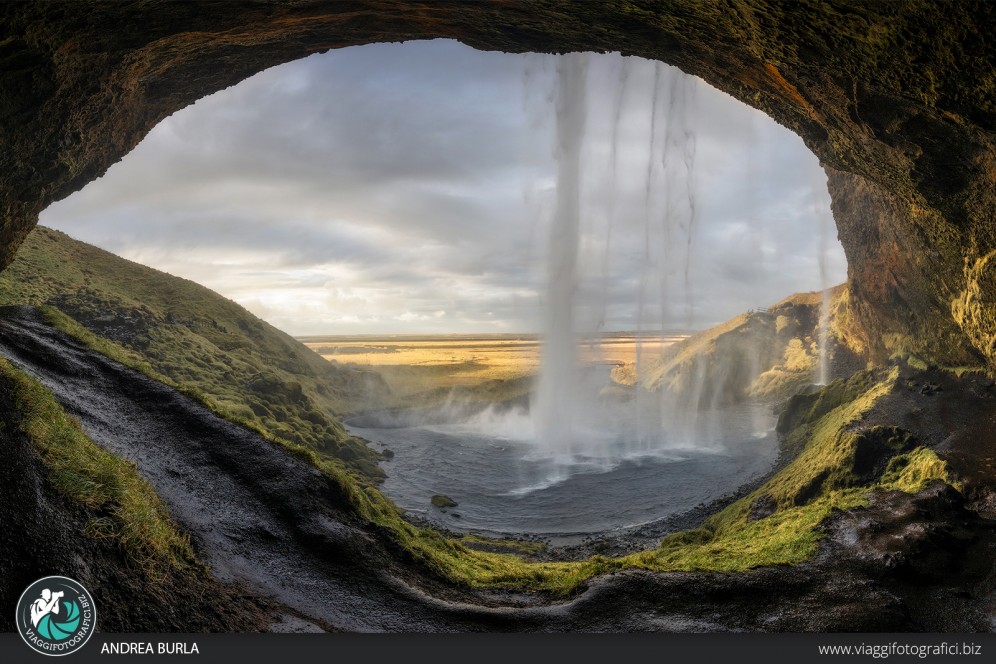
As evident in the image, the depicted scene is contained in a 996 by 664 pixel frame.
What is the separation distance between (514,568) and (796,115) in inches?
761

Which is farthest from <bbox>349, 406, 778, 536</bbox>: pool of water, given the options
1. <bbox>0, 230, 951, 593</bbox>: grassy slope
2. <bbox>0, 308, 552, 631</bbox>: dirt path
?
<bbox>0, 308, 552, 631</bbox>: dirt path

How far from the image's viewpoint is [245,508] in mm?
12438

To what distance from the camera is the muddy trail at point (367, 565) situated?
10.2 m

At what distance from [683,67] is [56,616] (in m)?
22.9

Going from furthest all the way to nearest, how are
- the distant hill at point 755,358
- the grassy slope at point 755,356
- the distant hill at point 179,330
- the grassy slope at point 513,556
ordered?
the grassy slope at point 755,356 < the distant hill at point 755,358 < the distant hill at point 179,330 < the grassy slope at point 513,556

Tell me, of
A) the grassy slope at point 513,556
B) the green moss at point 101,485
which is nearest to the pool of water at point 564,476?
the grassy slope at point 513,556

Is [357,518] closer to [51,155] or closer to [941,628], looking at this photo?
[941,628]

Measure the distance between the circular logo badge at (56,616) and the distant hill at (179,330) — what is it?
18146 mm

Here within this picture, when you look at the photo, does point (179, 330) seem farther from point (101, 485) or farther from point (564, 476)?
point (101, 485)

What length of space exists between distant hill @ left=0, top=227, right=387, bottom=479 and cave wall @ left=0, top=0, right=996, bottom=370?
12487 millimetres

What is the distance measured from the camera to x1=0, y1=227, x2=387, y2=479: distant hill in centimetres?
3331

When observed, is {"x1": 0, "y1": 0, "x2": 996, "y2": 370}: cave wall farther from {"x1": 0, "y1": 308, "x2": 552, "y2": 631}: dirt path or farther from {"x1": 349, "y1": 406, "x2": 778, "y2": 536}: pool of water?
{"x1": 349, "y1": 406, "x2": 778, "y2": 536}: pool of water

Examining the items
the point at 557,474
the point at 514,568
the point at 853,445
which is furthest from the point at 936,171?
the point at 557,474

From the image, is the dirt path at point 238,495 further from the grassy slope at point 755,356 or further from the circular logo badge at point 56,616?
the grassy slope at point 755,356
